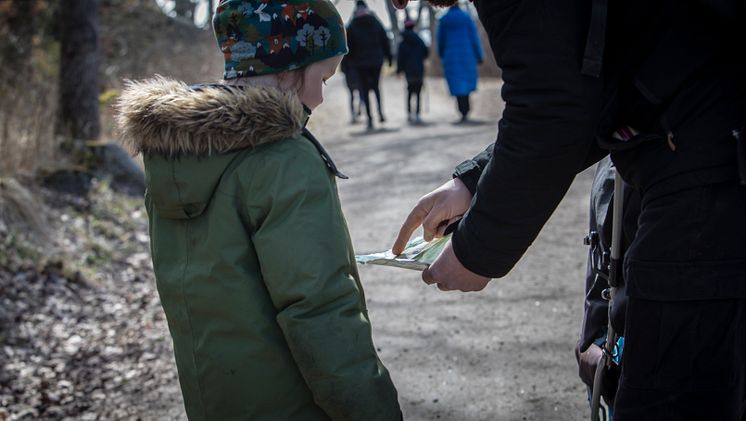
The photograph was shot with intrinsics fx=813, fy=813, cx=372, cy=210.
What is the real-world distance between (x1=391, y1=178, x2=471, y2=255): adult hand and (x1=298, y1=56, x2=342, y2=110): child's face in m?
0.41

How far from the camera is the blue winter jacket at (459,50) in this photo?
14398mm

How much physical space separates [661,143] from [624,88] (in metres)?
0.14

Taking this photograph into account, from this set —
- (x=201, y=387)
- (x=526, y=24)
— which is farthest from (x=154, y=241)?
(x=526, y=24)

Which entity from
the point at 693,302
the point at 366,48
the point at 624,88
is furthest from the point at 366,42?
the point at 693,302

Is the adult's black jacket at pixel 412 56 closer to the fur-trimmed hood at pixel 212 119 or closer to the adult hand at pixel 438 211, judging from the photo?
the adult hand at pixel 438 211

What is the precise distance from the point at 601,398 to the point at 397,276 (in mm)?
3666

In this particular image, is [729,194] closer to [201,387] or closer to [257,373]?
[257,373]

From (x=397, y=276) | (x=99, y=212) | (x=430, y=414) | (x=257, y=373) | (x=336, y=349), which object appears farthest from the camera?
(x=99, y=212)

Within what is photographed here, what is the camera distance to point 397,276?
18.8 ft

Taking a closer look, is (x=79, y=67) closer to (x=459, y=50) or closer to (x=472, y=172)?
(x=459, y=50)

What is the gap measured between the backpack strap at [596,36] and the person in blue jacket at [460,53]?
12950mm

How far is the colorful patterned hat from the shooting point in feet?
7.09

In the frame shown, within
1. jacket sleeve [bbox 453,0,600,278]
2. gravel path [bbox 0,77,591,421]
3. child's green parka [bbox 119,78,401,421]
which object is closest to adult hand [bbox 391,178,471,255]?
child's green parka [bbox 119,78,401,421]

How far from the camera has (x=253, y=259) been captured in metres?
2.10
